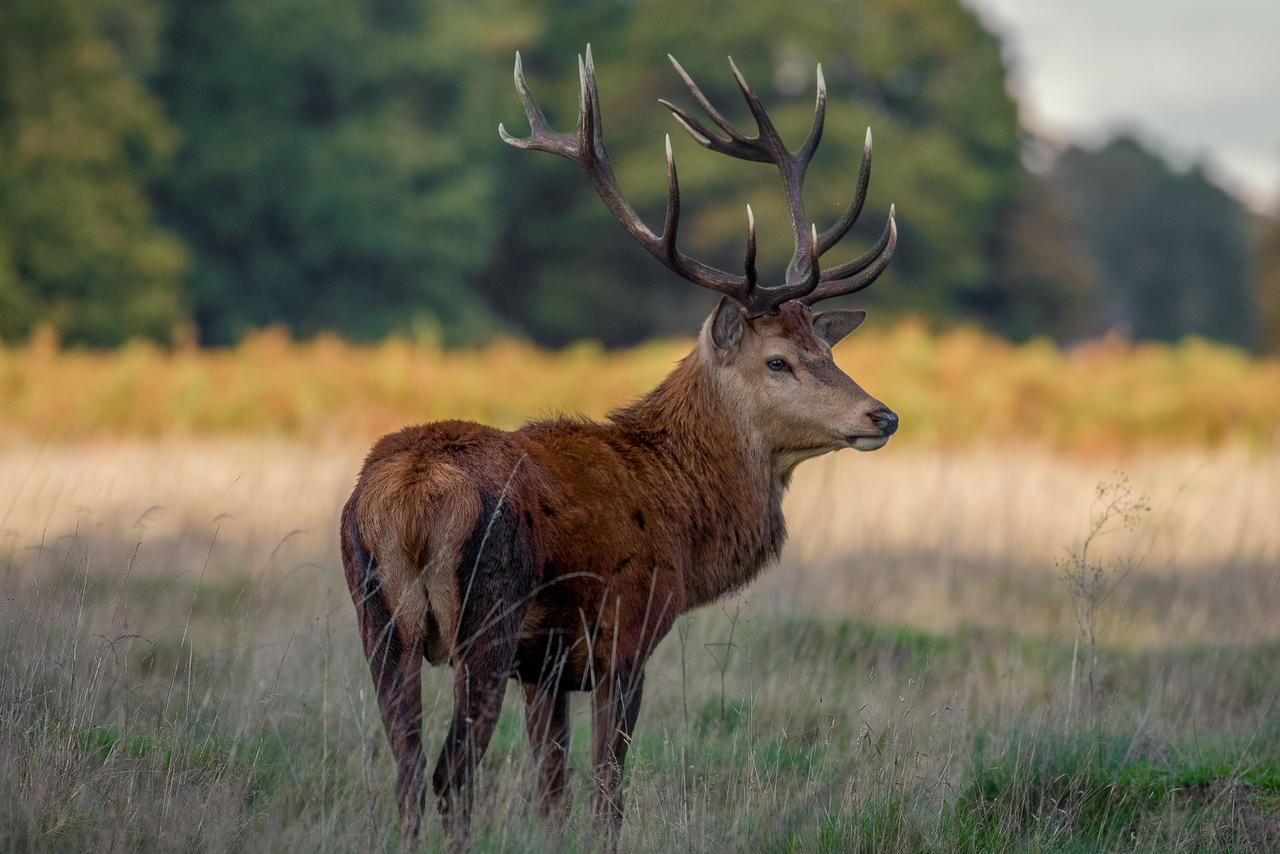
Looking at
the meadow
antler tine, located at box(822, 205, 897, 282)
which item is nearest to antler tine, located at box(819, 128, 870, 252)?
antler tine, located at box(822, 205, 897, 282)

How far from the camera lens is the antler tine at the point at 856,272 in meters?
6.11

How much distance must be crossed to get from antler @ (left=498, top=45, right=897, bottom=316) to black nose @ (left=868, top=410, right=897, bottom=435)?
589mm

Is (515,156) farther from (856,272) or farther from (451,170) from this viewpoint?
(856,272)

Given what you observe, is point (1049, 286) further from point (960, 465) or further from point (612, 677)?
point (612, 677)

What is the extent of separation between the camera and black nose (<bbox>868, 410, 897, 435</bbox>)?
222 inches

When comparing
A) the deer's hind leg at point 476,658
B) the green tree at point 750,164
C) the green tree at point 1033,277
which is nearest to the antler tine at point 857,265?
the deer's hind leg at point 476,658

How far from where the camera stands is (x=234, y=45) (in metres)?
28.5

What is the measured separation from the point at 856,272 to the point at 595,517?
7.05ft

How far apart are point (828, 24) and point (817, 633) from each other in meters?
29.0

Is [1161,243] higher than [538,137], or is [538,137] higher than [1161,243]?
[1161,243]

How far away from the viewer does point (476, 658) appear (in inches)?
169

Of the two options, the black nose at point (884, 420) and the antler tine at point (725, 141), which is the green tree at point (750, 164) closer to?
the antler tine at point (725, 141)

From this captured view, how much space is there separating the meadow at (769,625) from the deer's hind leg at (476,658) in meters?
0.14

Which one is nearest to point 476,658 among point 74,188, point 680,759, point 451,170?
point 680,759
